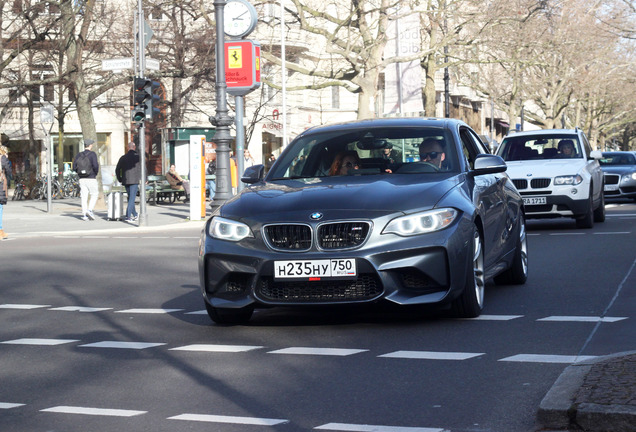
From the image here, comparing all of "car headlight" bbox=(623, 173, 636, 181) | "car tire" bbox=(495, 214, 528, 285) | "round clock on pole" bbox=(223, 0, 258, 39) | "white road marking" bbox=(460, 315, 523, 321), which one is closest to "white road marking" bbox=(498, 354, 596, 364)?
"white road marking" bbox=(460, 315, 523, 321)

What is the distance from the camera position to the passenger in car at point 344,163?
9.21m

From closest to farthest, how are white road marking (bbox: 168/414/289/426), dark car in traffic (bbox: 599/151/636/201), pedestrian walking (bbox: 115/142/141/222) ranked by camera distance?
white road marking (bbox: 168/414/289/426) → pedestrian walking (bbox: 115/142/141/222) → dark car in traffic (bbox: 599/151/636/201)

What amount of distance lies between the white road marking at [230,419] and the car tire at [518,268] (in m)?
5.81

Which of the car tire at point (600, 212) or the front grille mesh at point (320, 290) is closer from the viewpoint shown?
the front grille mesh at point (320, 290)

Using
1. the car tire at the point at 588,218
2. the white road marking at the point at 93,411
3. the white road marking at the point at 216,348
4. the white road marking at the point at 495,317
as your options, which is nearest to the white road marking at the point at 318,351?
the white road marking at the point at 216,348

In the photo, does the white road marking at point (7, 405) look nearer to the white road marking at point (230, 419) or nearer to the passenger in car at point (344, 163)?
the white road marking at point (230, 419)

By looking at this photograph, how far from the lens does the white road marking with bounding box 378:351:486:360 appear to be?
A: 6918 mm

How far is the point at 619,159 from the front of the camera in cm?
3195

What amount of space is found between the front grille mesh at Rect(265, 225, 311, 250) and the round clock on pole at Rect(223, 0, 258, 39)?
19.2 m

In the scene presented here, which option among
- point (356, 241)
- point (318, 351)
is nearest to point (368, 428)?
point (318, 351)

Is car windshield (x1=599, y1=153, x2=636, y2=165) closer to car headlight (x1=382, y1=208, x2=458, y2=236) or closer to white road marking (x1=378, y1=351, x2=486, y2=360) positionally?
car headlight (x1=382, y1=208, x2=458, y2=236)

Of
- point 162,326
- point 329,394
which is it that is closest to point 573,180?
point 162,326

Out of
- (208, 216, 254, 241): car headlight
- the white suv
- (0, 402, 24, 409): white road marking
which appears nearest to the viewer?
(0, 402, 24, 409): white road marking

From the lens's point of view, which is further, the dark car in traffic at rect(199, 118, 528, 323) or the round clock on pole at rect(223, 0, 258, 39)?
the round clock on pole at rect(223, 0, 258, 39)
